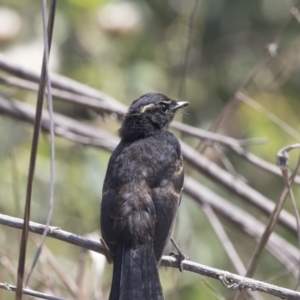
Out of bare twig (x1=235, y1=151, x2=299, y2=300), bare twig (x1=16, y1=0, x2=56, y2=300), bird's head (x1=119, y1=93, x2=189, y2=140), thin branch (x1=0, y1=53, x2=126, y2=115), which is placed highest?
thin branch (x1=0, y1=53, x2=126, y2=115)

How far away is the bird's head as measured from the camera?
400 centimetres

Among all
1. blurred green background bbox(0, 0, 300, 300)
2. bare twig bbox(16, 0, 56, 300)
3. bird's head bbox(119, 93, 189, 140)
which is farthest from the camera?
blurred green background bbox(0, 0, 300, 300)

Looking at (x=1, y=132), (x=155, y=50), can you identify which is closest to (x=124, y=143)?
(x=1, y=132)

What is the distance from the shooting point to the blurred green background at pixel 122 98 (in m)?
5.05

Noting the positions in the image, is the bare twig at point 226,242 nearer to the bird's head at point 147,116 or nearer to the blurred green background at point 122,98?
the blurred green background at point 122,98

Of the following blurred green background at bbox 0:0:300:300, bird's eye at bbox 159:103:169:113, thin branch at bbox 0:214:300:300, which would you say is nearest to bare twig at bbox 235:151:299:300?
thin branch at bbox 0:214:300:300

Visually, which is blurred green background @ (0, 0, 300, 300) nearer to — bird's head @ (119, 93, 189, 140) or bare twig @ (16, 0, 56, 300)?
bird's head @ (119, 93, 189, 140)

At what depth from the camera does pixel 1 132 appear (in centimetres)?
518

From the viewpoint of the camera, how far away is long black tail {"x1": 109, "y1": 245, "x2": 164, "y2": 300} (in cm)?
313

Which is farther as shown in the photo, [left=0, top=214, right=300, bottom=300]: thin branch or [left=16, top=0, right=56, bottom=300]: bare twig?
[left=0, top=214, right=300, bottom=300]: thin branch

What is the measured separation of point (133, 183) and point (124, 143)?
474mm

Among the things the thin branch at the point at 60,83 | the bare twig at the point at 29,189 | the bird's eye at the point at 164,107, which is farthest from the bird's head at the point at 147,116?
the bare twig at the point at 29,189

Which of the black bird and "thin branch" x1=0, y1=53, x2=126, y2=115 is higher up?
"thin branch" x1=0, y1=53, x2=126, y2=115

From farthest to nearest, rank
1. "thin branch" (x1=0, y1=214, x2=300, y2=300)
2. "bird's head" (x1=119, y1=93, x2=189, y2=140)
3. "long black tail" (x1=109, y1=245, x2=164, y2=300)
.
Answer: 1. "bird's head" (x1=119, y1=93, x2=189, y2=140)
2. "long black tail" (x1=109, y1=245, x2=164, y2=300)
3. "thin branch" (x1=0, y1=214, x2=300, y2=300)
